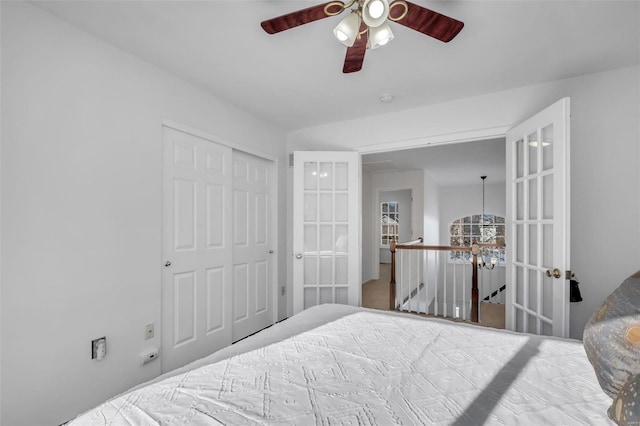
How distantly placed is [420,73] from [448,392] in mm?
2304

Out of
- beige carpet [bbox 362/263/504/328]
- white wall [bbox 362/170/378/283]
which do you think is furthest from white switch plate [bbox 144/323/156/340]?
white wall [bbox 362/170/378/283]

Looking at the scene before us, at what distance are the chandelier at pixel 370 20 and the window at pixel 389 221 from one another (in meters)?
8.29

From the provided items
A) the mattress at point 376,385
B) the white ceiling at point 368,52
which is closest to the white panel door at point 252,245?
the white ceiling at point 368,52

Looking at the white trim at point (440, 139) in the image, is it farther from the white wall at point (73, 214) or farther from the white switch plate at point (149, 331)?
the white switch plate at point (149, 331)

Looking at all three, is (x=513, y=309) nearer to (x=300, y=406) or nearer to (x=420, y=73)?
(x=420, y=73)

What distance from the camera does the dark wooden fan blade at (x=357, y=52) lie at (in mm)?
1504

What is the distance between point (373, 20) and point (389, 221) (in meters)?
8.58

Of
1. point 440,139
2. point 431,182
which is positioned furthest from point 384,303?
point 431,182

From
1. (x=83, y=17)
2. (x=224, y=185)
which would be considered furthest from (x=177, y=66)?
(x=224, y=185)

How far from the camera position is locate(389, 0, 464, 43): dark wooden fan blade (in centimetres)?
125

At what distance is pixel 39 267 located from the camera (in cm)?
168

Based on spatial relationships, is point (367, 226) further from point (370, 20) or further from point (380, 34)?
point (370, 20)

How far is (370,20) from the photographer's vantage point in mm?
1293

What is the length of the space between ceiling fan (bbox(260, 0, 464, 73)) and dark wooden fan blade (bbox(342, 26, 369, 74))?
0.01m
